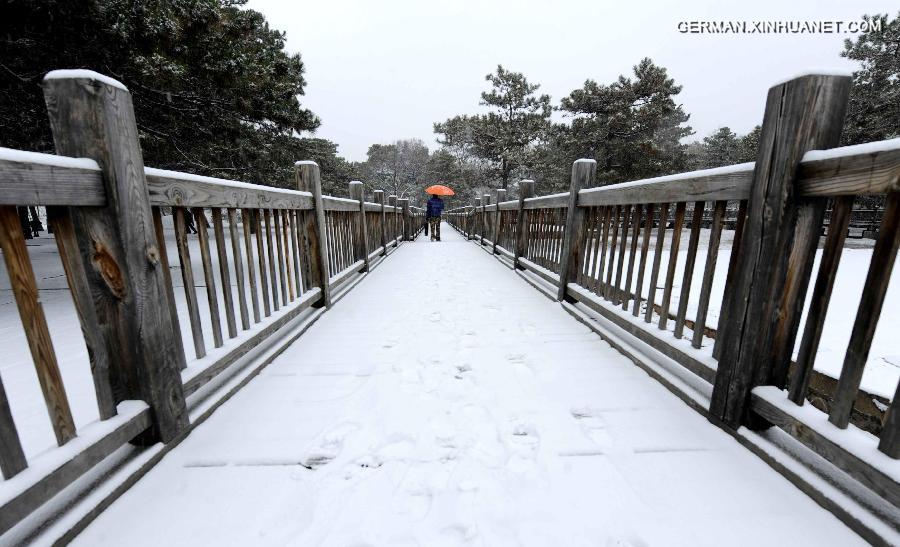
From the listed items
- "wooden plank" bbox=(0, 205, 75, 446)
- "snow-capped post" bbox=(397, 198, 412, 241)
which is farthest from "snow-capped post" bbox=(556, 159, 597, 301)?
"snow-capped post" bbox=(397, 198, 412, 241)

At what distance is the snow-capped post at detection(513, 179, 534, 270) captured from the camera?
5422 millimetres

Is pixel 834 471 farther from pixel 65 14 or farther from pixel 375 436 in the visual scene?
pixel 65 14

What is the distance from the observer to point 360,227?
5410 millimetres

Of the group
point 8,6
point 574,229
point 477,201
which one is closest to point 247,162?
point 477,201

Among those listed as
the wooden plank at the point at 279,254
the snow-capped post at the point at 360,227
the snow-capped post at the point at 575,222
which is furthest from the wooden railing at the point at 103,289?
the snow-capped post at the point at 360,227

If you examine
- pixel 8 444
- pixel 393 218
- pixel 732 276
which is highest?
pixel 393 218

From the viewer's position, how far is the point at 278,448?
61.0 inches

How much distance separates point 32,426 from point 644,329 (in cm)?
324

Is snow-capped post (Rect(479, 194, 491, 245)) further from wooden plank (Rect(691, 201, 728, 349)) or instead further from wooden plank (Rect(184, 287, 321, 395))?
wooden plank (Rect(691, 201, 728, 349))

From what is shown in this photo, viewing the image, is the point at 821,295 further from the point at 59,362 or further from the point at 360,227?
the point at 360,227

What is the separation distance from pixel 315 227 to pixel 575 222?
247 centimetres

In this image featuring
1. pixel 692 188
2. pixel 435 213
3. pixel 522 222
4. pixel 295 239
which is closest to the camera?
pixel 692 188

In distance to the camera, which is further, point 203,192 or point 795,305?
point 203,192

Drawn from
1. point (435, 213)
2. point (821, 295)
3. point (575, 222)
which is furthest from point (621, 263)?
point (435, 213)
